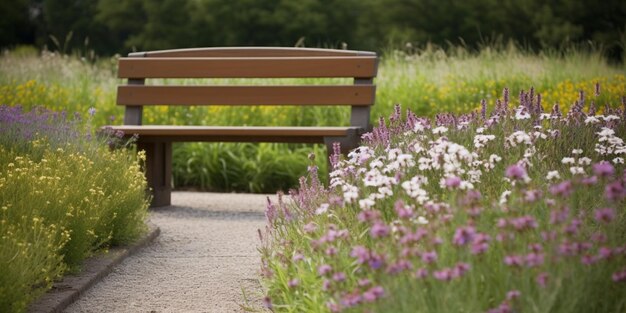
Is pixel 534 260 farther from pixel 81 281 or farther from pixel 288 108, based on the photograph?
pixel 288 108

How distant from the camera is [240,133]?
266 inches

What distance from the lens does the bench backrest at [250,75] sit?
7.30 meters

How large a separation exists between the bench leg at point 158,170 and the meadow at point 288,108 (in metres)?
1.35

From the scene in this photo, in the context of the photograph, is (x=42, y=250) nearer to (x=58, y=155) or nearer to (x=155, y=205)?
(x=58, y=155)

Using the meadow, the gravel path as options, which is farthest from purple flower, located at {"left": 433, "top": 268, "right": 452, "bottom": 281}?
the meadow

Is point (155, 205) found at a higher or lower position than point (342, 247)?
lower

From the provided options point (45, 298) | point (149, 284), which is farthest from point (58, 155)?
point (45, 298)

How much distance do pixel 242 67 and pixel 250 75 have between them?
93 millimetres

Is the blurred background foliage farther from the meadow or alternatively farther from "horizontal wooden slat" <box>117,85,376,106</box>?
"horizontal wooden slat" <box>117,85,376,106</box>

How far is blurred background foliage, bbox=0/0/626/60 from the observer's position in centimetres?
2948

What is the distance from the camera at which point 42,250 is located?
374 centimetres

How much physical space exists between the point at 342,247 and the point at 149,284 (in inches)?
51.0

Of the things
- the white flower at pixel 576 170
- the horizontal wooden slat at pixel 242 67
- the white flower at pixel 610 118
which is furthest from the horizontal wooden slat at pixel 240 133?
the white flower at pixel 576 170

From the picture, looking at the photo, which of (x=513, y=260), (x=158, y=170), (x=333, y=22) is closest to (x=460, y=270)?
(x=513, y=260)
